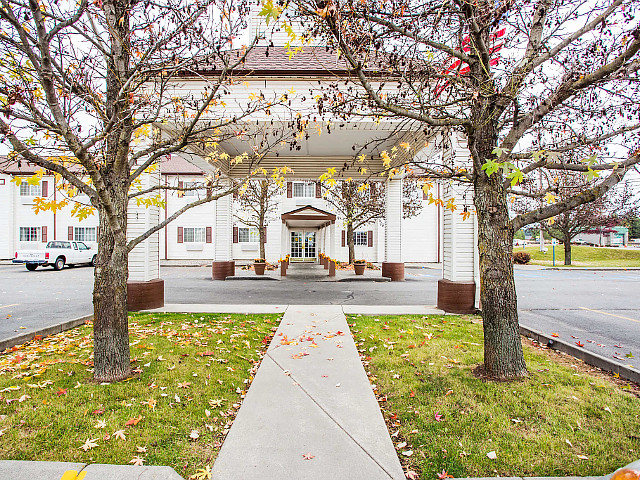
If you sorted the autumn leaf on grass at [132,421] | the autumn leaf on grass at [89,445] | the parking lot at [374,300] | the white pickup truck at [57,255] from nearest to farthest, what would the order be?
the autumn leaf on grass at [89,445] → the autumn leaf on grass at [132,421] → the parking lot at [374,300] → the white pickup truck at [57,255]

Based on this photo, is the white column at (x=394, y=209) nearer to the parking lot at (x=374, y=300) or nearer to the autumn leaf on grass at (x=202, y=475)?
the parking lot at (x=374, y=300)

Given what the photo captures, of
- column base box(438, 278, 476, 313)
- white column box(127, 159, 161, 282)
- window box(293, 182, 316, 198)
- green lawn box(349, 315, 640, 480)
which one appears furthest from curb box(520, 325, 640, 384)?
window box(293, 182, 316, 198)

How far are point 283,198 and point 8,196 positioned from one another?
2134 cm

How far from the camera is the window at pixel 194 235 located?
28.0 m

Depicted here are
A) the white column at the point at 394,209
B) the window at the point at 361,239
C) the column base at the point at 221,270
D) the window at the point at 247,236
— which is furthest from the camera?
the window at the point at 361,239

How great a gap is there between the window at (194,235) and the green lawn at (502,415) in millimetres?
24809

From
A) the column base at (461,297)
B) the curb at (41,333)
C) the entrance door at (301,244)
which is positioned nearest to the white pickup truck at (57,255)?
the entrance door at (301,244)

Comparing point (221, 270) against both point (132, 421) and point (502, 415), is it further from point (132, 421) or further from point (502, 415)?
point (502, 415)

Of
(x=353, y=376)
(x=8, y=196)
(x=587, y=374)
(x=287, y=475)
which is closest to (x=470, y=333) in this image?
(x=587, y=374)

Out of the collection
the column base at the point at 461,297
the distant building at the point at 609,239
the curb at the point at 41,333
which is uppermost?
the distant building at the point at 609,239

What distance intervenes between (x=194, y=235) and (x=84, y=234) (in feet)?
28.7

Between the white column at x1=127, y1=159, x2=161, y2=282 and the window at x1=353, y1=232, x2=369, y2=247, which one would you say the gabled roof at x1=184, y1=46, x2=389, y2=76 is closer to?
the white column at x1=127, y1=159, x2=161, y2=282

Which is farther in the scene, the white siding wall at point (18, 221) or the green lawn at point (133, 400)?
the white siding wall at point (18, 221)

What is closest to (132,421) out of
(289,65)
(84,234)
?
(289,65)
